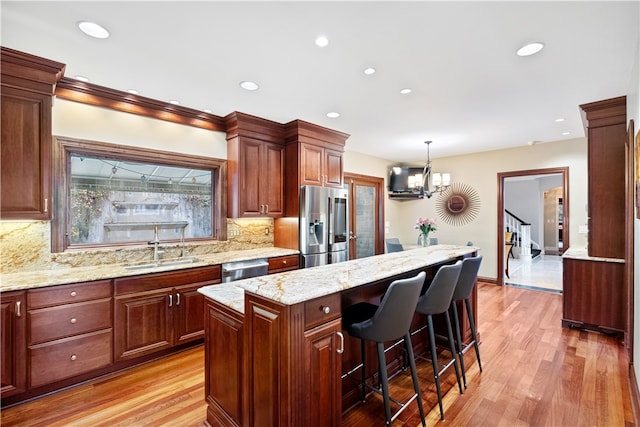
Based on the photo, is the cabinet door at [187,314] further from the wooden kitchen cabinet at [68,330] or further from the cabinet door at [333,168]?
the cabinet door at [333,168]

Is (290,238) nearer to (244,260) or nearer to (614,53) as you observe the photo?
(244,260)

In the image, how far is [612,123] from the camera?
3.32 meters

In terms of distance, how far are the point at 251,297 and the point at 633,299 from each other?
304 centimetres

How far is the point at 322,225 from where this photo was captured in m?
4.20

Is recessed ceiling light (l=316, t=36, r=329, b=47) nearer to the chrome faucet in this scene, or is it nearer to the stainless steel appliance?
the stainless steel appliance

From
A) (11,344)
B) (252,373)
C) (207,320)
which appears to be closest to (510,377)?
(252,373)

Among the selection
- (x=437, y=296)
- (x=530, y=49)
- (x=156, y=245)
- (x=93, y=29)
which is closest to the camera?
(x=93, y=29)

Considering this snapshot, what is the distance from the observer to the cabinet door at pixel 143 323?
8.78ft

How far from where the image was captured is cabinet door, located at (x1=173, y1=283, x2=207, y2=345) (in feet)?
9.87

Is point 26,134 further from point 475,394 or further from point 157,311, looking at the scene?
point 475,394

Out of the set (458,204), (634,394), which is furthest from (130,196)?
(458,204)

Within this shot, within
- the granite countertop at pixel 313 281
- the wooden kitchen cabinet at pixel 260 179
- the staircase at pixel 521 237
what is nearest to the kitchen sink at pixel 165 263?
the wooden kitchen cabinet at pixel 260 179

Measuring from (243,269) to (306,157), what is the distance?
5.67 ft

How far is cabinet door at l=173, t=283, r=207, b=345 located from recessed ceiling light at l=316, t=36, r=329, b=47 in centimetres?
251
